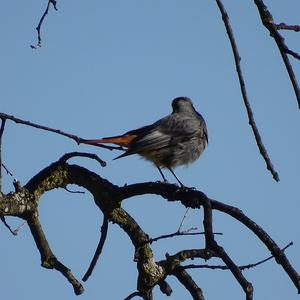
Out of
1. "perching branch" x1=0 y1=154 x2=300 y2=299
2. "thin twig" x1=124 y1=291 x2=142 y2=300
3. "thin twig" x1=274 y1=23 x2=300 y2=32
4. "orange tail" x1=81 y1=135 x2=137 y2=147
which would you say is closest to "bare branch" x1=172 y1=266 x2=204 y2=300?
"perching branch" x1=0 y1=154 x2=300 y2=299

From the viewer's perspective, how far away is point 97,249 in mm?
4891

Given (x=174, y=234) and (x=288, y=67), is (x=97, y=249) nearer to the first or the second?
(x=174, y=234)

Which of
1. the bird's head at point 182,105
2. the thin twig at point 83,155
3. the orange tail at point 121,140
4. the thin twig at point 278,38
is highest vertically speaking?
the bird's head at point 182,105

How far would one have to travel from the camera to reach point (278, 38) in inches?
101

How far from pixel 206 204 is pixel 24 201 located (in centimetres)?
124

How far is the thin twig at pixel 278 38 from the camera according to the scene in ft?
7.88

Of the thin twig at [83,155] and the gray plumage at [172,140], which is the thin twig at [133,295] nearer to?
the thin twig at [83,155]

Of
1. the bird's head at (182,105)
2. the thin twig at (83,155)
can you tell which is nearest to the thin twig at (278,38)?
the thin twig at (83,155)

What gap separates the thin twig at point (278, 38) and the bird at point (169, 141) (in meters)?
4.59

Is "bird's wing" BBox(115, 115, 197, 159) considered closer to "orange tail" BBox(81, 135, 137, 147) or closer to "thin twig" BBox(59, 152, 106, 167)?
"orange tail" BBox(81, 135, 137, 147)

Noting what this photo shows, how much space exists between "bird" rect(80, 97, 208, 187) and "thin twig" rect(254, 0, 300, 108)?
4.59 m

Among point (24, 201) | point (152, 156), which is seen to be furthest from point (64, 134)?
point (152, 156)

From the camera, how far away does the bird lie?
24.8ft

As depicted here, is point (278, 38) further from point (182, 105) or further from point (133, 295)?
point (182, 105)
